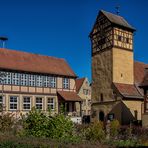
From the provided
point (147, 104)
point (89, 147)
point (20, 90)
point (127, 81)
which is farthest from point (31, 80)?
point (89, 147)

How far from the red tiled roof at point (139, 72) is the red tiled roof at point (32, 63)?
351 inches

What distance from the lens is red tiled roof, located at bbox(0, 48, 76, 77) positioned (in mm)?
42219

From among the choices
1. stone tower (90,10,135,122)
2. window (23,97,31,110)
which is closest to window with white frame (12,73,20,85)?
window (23,97,31,110)

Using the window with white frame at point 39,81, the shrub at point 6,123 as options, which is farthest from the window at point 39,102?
the shrub at point 6,123

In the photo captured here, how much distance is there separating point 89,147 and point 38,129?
18.4 feet

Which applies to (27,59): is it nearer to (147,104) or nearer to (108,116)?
(108,116)

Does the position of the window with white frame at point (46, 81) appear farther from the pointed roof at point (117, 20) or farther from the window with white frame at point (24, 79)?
the pointed roof at point (117, 20)

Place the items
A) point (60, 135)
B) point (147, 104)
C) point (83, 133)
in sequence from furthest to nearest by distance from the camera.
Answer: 1. point (147, 104)
2. point (83, 133)
3. point (60, 135)

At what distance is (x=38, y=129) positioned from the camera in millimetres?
16562

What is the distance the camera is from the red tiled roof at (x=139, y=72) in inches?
1860

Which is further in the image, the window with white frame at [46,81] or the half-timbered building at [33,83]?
the window with white frame at [46,81]

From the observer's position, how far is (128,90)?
43.8 m

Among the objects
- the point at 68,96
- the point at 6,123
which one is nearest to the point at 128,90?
the point at 68,96

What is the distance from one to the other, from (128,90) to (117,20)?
10.2 m
